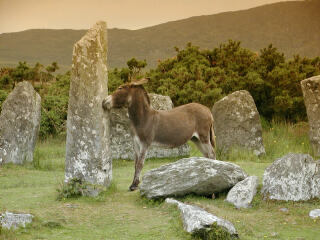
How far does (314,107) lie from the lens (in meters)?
18.4

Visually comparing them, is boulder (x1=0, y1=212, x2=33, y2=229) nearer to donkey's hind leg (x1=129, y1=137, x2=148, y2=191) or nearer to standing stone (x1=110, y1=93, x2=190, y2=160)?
donkey's hind leg (x1=129, y1=137, x2=148, y2=191)

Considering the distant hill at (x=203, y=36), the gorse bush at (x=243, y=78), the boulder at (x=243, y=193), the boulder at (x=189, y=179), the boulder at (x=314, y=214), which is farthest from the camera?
the distant hill at (x=203, y=36)

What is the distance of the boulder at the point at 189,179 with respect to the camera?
10.6 meters

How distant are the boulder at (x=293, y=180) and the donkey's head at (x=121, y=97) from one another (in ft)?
11.9

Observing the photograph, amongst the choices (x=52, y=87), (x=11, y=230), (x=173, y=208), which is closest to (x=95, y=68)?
(x=173, y=208)

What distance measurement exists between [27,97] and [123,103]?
576 cm

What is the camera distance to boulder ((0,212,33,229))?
27.5 ft

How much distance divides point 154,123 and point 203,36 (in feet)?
170

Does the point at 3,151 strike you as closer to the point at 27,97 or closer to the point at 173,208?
the point at 27,97

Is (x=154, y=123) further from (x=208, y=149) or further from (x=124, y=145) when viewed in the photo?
(x=124, y=145)

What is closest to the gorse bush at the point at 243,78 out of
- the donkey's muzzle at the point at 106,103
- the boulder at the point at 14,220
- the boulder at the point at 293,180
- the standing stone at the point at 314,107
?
the standing stone at the point at 314,107

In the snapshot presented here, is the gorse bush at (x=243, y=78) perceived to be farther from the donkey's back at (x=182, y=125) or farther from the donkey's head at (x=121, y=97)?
the donkey's head at (x=121, y=97)

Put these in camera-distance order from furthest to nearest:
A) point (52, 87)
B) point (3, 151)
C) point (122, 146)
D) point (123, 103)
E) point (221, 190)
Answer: point (52, 87) → point (122, 146) → point (3, 151) → point (123, 103) → point (221, 190)

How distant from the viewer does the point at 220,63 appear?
2919 centimetres
